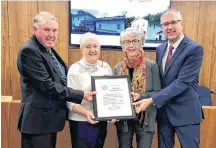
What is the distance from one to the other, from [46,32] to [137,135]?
0.98 m

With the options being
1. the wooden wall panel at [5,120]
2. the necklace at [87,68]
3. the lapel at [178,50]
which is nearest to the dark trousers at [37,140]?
the necklace at [87,68]

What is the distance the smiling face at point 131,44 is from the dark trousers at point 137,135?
0.49 meters

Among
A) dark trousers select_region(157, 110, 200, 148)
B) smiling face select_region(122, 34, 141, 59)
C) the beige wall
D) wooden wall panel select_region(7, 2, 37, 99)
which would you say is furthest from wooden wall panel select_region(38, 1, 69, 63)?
dark trousers select_region(157, 110, 200, 148)

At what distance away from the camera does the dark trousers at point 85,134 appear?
6.84 feet

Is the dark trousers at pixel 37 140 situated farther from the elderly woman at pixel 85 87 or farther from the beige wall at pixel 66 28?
the beige wall at pixel 66 28

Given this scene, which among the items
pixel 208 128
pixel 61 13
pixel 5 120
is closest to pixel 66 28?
pixel 61 13

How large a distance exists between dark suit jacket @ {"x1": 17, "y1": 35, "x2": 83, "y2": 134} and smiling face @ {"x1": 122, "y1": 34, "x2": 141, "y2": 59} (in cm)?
46

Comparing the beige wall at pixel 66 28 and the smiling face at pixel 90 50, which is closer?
the smiling face at pixel 90 50

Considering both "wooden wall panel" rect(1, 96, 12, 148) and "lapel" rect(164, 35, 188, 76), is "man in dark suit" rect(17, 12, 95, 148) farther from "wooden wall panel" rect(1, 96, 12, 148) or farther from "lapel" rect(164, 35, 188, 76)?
"wooden wall panel" rect(1, 96, 12, 148)

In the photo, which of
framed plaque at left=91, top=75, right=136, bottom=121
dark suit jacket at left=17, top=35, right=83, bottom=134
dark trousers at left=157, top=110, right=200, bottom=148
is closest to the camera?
dark suit jacket at left=17, top=35, right=83, bottom=134

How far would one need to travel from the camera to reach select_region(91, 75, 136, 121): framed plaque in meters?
2.04

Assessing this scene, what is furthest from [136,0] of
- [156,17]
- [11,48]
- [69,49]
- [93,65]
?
[93,65]

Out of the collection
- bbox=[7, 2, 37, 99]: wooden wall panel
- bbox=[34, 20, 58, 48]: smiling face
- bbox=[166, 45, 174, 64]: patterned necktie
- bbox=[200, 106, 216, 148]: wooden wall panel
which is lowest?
bbox=[200, 106, 216, 148]: wooden wall panel

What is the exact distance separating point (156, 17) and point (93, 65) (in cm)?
210
